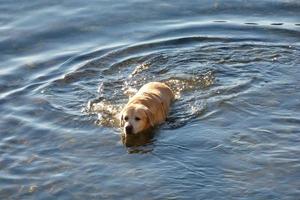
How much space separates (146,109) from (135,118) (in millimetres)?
233

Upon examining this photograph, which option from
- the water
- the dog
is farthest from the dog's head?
the water

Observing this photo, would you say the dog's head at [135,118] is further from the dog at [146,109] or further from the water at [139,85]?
the water at [139,85]

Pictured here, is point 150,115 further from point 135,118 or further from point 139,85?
point 139,85

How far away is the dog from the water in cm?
17

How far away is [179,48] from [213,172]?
4932 mm

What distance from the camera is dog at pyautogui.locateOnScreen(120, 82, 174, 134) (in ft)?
37.0

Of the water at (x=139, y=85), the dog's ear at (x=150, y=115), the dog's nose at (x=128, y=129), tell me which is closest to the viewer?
the water at (x=139, y=85)

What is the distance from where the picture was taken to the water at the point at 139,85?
9859 mm

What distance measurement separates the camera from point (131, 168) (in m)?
10.2

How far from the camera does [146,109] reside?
447 inches

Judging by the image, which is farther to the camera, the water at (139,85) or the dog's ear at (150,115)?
the dog's ear at (150,115)

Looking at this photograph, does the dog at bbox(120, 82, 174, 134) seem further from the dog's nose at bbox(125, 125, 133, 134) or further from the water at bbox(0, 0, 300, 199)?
the water at bbox(0, 0, 300, 199)

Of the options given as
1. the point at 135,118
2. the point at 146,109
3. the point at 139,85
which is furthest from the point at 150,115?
the point at 139,85

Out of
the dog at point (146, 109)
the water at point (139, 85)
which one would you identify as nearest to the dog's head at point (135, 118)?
the dog at point (146, 109)
